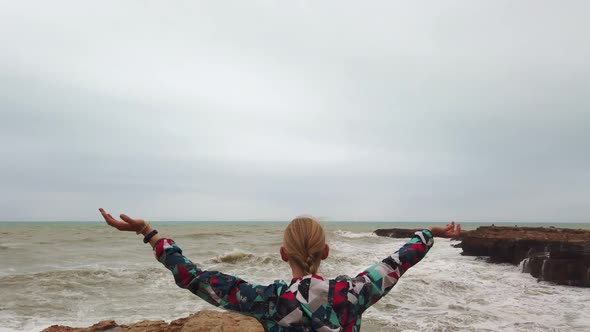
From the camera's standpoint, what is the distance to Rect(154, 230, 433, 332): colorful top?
1.66 metres

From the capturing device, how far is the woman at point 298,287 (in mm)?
1670

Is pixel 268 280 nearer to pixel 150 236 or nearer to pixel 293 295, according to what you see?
pixel 150 236

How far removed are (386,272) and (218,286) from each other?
0.79 meters

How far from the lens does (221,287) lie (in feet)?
5.78

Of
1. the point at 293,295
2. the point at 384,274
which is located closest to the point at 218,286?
the point at 293,295

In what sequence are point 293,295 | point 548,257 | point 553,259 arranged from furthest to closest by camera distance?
point 548,257, point 553,259, point 293,295

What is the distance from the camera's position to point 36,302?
973 centimetres

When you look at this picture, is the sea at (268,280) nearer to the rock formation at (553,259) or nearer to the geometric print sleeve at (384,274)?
the rock formation at (553,259)

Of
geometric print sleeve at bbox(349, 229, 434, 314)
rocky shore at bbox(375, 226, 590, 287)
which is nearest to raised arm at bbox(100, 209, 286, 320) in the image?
geometric print sleeve at bbox(349, 229, 434, 314)

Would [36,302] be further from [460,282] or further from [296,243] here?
[460,282]

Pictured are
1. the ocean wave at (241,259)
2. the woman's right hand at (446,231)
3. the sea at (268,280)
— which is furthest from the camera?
the ocean wave at (241,259)

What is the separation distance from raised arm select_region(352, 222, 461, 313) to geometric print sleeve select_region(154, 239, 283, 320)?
1.25 feet

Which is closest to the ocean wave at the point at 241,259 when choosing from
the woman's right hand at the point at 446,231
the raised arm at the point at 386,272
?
the woman's right hand at the point at 446,231

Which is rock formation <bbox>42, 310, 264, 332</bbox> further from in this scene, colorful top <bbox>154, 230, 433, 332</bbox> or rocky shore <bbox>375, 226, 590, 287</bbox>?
rocky shore <bbox>375, 226, 590, 287</bbox>
